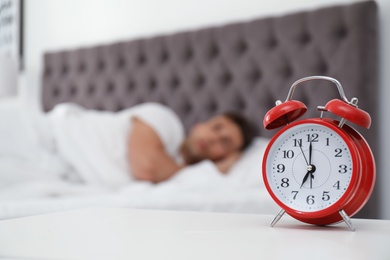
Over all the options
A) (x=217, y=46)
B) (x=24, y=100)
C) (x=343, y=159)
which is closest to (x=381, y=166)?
(x=217, y=46)

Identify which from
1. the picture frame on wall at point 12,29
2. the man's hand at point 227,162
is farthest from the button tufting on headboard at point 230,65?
the picture frame on wall at point 12,29

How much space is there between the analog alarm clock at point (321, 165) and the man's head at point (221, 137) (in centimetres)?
149

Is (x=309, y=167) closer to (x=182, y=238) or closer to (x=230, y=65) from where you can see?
(x=182, y=238)

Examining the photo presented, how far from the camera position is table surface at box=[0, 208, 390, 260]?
464mm

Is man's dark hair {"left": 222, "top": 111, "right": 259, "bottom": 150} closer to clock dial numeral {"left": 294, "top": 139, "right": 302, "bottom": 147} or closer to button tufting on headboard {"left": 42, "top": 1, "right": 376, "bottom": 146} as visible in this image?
button tufting on headboard {"left": 42, "top": 1, "right": 376, "bottom": 146}

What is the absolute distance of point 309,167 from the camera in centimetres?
66

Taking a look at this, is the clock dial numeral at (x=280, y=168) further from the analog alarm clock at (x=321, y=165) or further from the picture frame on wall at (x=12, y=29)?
the picture frame on wall at (x=12, y=29)

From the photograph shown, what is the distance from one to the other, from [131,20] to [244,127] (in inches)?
43.7

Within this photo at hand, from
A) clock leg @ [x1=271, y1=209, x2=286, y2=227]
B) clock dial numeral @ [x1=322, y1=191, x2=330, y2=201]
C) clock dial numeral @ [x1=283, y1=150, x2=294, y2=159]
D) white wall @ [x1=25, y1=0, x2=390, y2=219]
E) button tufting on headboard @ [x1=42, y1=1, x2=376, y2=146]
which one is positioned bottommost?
clock leg @ [x1=271, y1=209, x2=286, y2=227]

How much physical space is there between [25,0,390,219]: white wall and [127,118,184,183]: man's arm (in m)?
0.73

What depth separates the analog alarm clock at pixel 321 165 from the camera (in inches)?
24.9

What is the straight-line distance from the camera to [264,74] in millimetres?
2236

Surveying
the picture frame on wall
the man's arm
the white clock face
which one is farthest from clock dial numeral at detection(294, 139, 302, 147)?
the picture frame on wall

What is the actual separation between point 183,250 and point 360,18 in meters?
1.74
